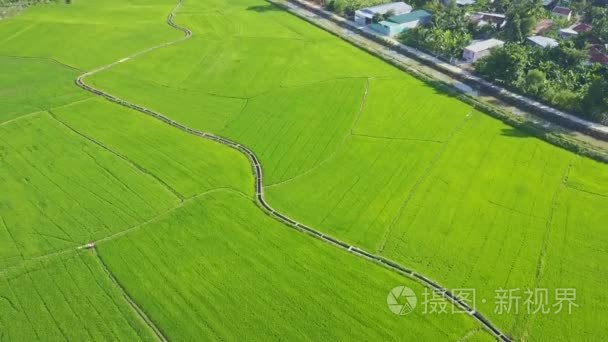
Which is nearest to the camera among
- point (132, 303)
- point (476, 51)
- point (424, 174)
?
point (132, 303)

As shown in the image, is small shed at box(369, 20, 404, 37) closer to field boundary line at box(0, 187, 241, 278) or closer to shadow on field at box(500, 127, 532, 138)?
shadow on field at box(500, 127, 532, 138)

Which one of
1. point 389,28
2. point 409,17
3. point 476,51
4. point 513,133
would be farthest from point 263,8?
point 513,133

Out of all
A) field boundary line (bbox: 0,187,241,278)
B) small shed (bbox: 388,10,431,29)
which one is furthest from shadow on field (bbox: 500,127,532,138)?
small shed (bbox: 388,10,431,29)

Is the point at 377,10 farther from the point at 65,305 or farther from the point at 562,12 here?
the point at 65,305

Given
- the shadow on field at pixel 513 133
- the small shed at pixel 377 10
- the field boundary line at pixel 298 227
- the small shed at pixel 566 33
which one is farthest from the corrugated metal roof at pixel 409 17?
the field boundary line at pixel 298 227

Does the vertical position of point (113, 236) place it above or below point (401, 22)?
below

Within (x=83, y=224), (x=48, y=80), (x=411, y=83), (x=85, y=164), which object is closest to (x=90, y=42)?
(x=48, y=80)

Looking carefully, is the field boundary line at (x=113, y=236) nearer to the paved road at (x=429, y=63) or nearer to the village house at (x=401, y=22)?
the paved road at (x=429, y=63)
